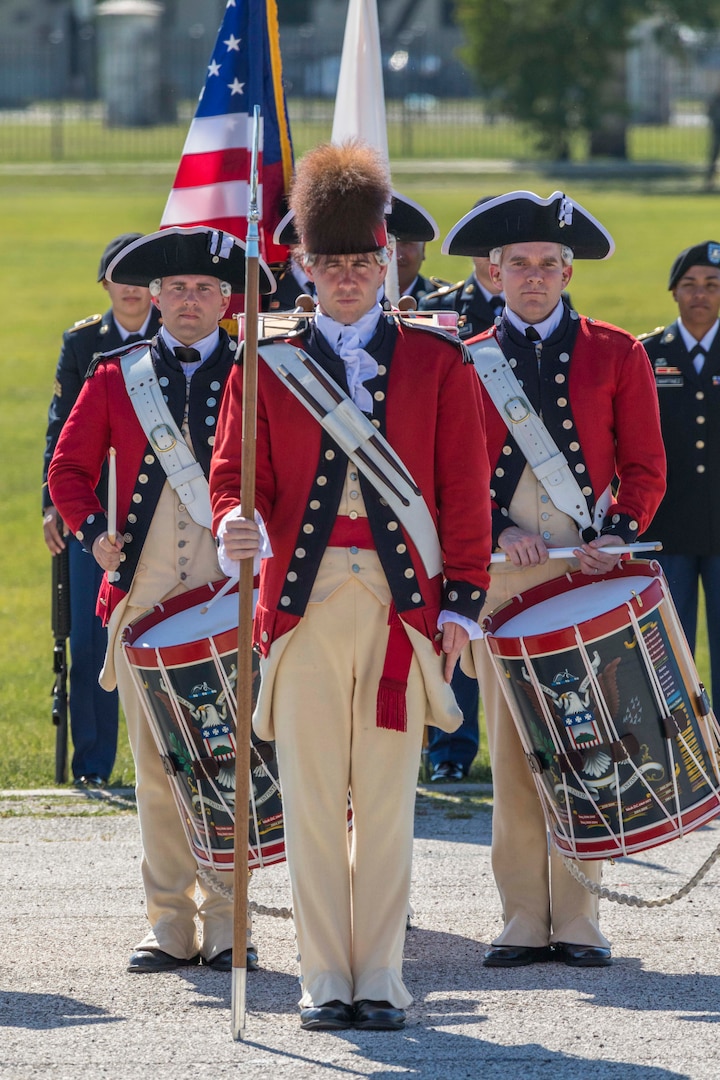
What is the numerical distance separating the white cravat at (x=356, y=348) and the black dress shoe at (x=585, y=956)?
1.73m

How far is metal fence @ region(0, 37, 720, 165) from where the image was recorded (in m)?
40.5

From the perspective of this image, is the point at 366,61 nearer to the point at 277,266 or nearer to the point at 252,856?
the point at 277,266

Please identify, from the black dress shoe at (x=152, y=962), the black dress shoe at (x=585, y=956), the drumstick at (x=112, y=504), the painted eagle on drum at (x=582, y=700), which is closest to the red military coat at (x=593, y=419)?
the painted eagle on drum at (x=582, y=700)

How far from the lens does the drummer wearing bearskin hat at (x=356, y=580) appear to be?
15.7 feet

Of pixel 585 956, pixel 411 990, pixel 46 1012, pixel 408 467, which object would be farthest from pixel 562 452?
pixel 46 1012

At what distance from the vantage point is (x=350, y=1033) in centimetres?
475

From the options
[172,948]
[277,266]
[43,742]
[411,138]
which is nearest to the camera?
[172,948]

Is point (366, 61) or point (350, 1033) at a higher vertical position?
point (366, 61)

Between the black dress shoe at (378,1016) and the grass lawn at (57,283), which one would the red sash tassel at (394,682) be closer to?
the black dress shoe at (378,1016)

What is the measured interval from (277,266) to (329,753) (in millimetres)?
2925

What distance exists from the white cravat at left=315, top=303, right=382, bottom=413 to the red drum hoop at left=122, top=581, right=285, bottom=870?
0.76 meters

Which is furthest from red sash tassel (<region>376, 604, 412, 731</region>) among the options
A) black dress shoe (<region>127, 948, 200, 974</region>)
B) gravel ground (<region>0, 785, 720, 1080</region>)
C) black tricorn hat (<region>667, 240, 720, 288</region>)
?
black tricorn hat (<region>667, 240, 720, 288</region>)

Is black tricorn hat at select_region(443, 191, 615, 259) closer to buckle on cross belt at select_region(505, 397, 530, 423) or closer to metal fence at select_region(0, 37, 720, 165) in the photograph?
buckle on cross belt at select_region(505, 397, 530, 423)

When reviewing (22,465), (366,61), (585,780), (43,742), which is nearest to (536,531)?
(585,780)
